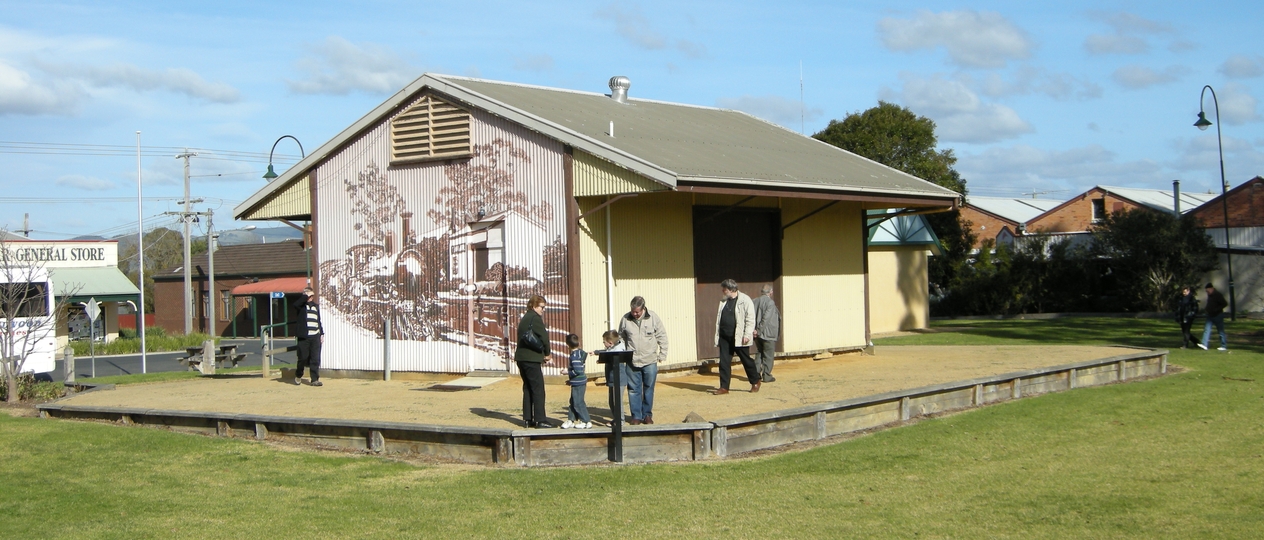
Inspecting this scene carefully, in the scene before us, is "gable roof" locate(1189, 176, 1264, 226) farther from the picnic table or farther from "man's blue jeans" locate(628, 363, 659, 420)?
"man's blue jeans" locate(628, 363, 659, 420)

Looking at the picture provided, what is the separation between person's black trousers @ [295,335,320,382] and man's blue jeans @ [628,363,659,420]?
25.7ft

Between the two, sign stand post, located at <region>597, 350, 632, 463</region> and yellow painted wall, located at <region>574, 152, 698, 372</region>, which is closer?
sign stand post, located at <region>597, 350, 632, 463</region>

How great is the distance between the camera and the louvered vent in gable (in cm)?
1795

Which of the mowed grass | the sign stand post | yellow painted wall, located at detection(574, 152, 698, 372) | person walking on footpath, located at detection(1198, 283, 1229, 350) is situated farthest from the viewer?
person walking on footpath, located at detection(1198, 283, 1229, 350)

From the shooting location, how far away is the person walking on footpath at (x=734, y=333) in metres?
15.0

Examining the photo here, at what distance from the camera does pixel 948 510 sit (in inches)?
343

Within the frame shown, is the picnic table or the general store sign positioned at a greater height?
the general store sign

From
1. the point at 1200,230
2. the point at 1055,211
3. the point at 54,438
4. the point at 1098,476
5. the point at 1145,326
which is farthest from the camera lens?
the point at 1055,211

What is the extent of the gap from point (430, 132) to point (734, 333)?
6.59 metres

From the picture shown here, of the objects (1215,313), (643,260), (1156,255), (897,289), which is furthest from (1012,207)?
(643,260)

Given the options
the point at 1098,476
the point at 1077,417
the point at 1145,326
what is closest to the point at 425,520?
the point at 1098,476

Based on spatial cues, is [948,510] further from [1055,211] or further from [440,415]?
[1055,211]

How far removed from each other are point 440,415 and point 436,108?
6662 millimetres

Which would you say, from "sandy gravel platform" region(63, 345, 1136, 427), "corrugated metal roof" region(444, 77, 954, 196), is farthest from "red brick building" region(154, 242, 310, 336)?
"corrugated metal roof" region(444, 77, 954, 196)
